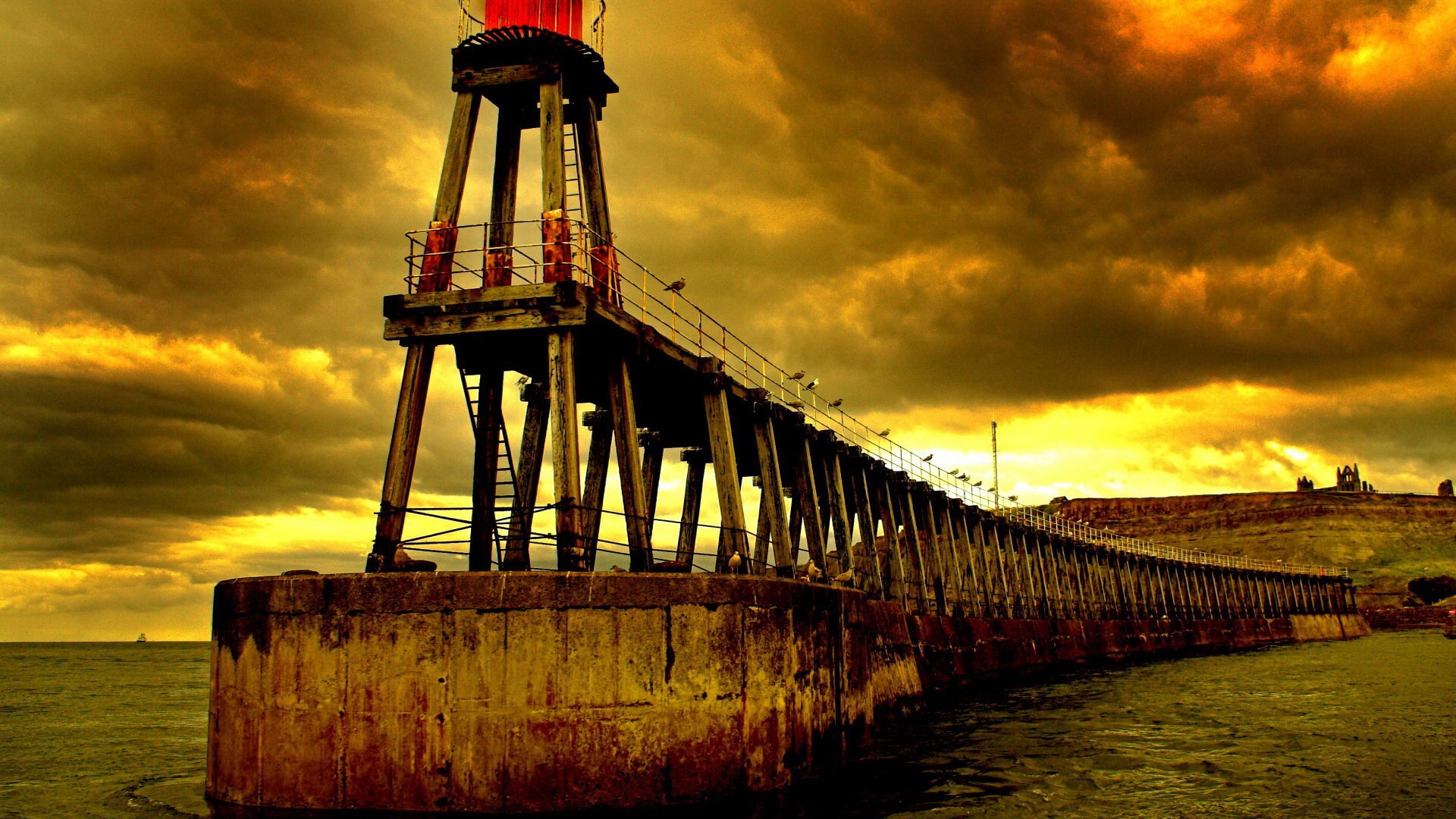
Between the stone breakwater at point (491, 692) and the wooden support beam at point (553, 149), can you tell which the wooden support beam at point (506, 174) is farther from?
the stone breakwater at point (491, 692)

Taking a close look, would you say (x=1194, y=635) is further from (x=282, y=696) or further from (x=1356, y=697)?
(x=282, y=696)

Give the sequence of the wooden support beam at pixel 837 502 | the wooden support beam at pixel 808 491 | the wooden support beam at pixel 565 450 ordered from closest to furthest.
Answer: the wooden support beam at pixel 565 450
the wooden support beam at pixel 808 491
the wooden support beam at pixel 837 502

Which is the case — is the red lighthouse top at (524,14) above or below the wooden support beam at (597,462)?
above

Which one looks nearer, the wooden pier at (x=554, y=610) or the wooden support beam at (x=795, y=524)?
the wooden pier at (x=554, y=610)

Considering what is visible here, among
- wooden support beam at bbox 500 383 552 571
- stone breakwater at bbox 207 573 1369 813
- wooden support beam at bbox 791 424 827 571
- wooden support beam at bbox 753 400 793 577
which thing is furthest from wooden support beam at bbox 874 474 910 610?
stone breakwater at bbox 207 573 1369 813

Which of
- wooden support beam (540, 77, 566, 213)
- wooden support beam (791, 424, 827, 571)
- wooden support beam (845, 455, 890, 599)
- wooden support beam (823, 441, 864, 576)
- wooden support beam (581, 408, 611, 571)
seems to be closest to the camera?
wooden support beam (540, 77, 566, 213)

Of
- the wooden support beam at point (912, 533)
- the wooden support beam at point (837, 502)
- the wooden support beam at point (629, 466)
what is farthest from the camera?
the wooden support beam at point (912, 533)

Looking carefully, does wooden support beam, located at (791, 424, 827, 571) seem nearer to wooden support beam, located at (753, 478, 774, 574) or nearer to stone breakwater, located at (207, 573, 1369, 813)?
wooden support beam, located at (753, 478, 774, 574)

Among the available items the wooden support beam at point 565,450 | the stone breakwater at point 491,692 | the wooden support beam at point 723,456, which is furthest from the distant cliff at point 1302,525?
the stone breakwater at point 491,692

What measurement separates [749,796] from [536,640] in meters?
3.06

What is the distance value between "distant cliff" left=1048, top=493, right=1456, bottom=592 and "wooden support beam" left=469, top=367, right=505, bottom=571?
158m

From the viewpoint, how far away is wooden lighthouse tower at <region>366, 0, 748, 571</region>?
13875mm

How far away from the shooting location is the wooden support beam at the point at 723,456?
1778 centimetres

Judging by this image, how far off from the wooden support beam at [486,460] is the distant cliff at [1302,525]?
158268 millimetres
